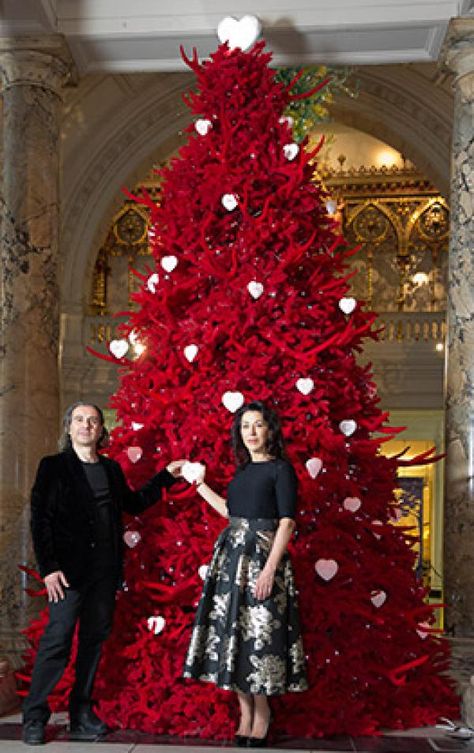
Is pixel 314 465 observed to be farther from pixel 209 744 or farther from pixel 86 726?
pixel 86 726

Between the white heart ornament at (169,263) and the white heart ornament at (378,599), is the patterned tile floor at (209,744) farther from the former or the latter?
the white heart ornament at (169,263)

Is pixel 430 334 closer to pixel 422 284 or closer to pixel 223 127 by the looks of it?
pixel 422 284

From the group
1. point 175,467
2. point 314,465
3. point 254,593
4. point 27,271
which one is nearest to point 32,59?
point 27,271

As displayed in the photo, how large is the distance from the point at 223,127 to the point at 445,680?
320cm

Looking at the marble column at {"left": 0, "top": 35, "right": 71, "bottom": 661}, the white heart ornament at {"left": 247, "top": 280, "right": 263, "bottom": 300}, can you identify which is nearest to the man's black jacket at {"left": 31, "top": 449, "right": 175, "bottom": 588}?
the white heart ornament at {"left": 247, "top": 280, "right": 263, "bottom": 300}

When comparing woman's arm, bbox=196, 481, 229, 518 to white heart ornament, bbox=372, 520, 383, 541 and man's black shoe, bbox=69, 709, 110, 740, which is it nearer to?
white heart ornament, bbox=372, 520, 383, 541

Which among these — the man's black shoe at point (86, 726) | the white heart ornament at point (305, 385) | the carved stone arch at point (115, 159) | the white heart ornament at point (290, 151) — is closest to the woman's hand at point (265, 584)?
the white heart ornament at point (305, 385)

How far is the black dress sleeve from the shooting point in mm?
4242

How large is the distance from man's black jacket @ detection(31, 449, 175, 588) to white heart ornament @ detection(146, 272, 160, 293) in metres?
0.99

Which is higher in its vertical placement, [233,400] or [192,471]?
[233,400]

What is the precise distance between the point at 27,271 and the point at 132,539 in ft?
8.17

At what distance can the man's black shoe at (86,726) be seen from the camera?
4.64 meters

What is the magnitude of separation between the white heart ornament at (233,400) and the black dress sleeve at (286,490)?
22.9 inches

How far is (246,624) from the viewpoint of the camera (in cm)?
424
